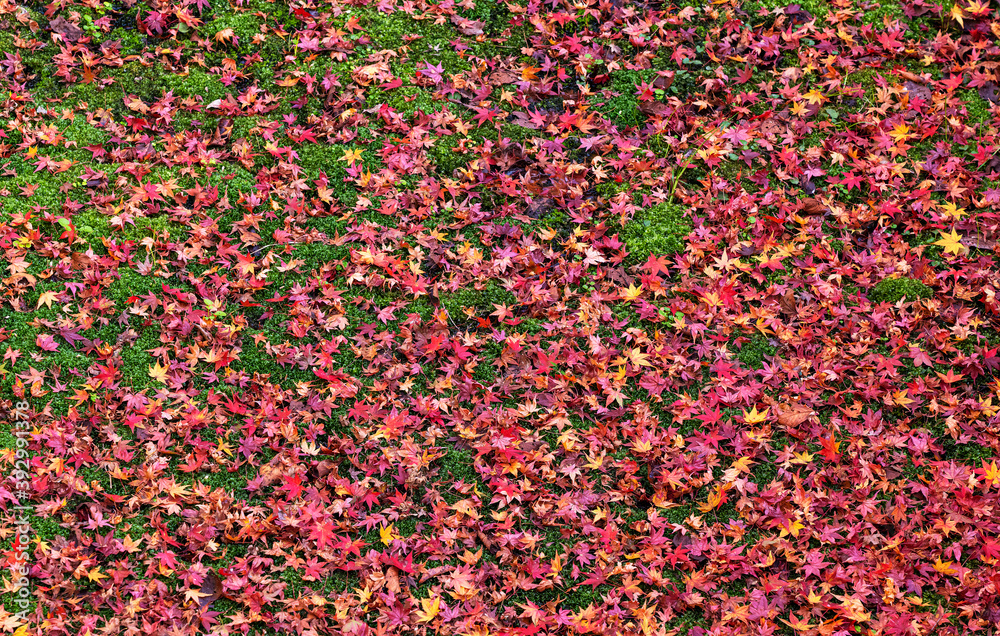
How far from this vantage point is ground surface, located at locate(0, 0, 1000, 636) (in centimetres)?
388

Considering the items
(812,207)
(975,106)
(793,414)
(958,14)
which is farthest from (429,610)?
(958,14)

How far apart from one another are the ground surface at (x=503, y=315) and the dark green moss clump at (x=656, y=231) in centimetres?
2

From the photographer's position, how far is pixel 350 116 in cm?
478

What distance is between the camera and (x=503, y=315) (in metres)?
4.37

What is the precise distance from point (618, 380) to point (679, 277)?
0.80 m

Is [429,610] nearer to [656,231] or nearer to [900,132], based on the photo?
[656,231]

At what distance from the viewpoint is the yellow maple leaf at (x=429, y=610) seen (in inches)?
149

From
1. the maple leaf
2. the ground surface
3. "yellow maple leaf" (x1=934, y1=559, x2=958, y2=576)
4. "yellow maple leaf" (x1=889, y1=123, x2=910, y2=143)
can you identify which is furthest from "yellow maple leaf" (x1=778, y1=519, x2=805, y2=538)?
"yellow maple leaf" (x1=889, y1=123, x2=910, y2=143)

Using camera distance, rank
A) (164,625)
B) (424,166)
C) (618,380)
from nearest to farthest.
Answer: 1. (164,625)
2. (618,380)
3. (424,166)

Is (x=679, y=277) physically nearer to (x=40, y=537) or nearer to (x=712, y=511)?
(x=712, y=511)

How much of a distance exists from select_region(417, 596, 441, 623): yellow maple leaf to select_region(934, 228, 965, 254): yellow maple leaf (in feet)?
12.3

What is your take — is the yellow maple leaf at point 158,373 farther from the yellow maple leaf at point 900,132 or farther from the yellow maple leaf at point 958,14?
the yellow maple leaf at point 958,14

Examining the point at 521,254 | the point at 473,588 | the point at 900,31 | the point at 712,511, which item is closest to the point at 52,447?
the point at 473,588

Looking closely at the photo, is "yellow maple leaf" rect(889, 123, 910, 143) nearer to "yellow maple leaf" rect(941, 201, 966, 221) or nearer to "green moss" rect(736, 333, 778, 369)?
"yellow maple leaf" rect(941, 201, 966, 221)
